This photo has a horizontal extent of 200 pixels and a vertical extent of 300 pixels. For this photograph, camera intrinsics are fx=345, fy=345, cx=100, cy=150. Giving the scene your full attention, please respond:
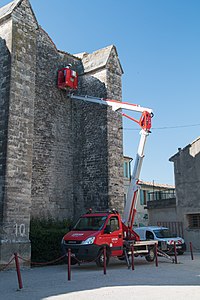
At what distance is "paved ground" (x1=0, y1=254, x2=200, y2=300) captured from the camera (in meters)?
6.66

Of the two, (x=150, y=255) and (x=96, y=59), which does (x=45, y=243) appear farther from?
(x=96, y=59)

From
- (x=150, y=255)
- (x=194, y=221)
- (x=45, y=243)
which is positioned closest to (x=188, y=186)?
(x=194, y=221)

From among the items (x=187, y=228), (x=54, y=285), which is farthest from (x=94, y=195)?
(x=54, y=285)

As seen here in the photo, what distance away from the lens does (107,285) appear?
778cm

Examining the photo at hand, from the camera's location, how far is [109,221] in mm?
11641

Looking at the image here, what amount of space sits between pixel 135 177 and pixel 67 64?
7173 millimetres

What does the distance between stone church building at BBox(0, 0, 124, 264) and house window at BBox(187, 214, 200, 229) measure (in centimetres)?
556

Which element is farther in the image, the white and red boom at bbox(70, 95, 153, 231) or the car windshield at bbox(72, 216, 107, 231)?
the white and red boom at bbox(70, 95, 153, 231)

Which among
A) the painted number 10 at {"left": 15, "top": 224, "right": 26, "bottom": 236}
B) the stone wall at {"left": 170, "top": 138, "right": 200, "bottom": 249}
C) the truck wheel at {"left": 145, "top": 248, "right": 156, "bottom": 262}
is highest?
the stone wall at {"left": 170, "top": 138, "right": 200, "bottom": 249}

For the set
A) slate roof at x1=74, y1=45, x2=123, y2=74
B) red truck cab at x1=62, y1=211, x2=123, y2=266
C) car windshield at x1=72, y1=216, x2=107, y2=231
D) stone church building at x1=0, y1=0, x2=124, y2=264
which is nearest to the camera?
red truck cab at x1=62, y1=211, x2=123, y2=266

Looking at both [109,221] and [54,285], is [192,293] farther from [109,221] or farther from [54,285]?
[109,221]

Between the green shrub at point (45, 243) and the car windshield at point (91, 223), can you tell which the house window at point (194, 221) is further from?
the car windshield at point (91, 223)

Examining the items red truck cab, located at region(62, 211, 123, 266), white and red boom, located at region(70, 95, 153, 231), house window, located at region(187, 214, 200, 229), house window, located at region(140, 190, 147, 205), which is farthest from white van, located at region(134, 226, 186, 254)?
house window, located at region(140, 190, 147, 205)

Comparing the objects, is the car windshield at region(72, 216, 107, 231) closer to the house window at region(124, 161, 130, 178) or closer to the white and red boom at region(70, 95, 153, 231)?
the white and red boom at region(70, 95, 153, 231)
